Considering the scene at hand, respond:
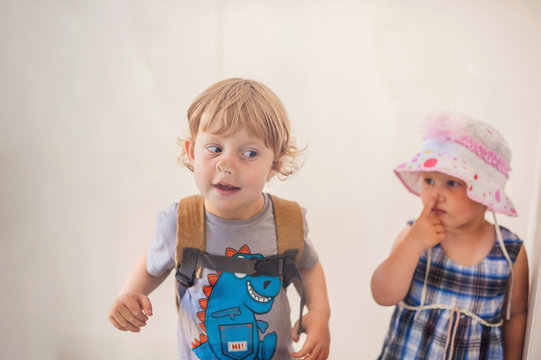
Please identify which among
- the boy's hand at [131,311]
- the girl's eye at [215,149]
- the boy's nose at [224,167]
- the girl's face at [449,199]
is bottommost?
the boy's hand at [131,311]

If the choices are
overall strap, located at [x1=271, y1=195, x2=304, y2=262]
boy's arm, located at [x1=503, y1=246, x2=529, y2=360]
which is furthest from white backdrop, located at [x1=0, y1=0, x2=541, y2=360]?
boy's arm, located at [x1=503, y1=246, x2=529, y2=360]

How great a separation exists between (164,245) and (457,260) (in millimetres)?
543

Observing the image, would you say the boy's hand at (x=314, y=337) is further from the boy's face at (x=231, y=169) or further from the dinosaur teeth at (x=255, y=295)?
the boy's face at (x=231, y=169)

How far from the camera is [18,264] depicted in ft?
3.13

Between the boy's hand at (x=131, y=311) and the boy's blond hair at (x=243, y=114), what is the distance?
23cm

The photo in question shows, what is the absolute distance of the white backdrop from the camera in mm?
891

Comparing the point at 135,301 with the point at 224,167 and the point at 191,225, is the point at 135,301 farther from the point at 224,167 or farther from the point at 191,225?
the point at 224,167

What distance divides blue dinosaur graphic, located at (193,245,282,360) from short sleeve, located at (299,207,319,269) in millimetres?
63

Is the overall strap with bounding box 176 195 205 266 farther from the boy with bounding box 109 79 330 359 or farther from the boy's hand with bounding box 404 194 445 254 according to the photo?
the boy's hand with bounding box 404 194 445 254

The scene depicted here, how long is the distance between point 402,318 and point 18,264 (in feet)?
2.33

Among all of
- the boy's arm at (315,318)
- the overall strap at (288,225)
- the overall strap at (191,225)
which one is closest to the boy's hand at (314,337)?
the boy's arm at (315,318)

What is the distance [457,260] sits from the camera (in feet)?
3.36

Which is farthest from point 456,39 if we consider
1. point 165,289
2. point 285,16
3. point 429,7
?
point 165,289

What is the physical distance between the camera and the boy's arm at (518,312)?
1003mm
